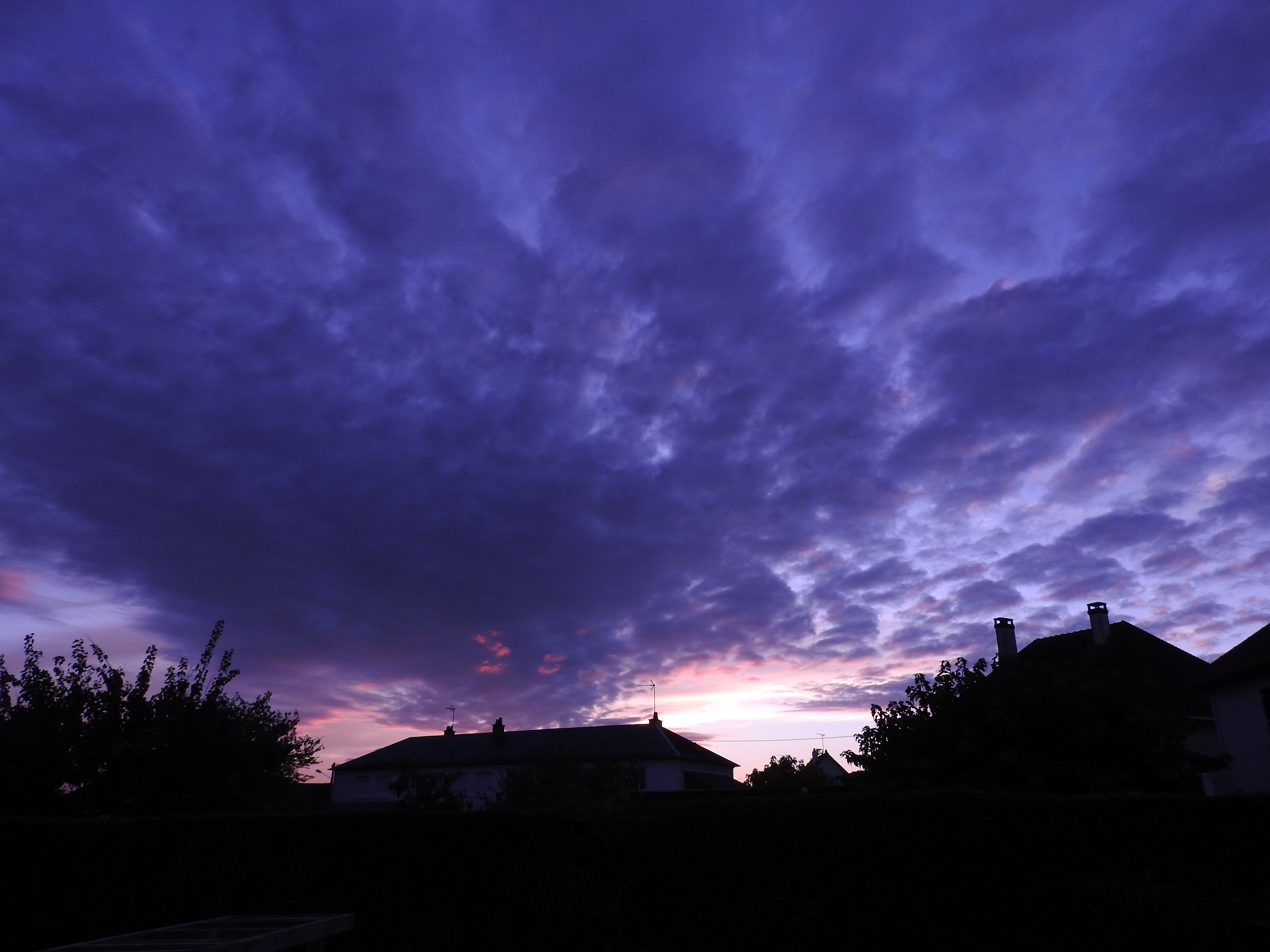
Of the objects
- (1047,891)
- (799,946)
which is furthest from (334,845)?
(1047,891)

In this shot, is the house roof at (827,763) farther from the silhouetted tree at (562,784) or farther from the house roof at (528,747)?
the silhouetted tree at (562,784)

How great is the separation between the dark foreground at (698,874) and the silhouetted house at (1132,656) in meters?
16.5

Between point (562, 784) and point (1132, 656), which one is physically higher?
point (1132, 656)

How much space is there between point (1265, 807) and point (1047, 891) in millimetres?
2801

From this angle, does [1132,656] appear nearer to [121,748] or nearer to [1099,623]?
[1099,623]

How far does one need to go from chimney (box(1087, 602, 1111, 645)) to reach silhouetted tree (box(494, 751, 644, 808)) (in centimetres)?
1930

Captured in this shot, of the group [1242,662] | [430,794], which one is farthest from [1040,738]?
[430,794]

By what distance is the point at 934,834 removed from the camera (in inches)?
394

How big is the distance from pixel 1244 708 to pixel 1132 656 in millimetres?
9634

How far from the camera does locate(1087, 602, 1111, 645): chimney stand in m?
30.2

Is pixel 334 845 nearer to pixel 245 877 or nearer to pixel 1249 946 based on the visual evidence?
pixel 245 877

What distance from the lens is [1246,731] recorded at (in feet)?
63.6

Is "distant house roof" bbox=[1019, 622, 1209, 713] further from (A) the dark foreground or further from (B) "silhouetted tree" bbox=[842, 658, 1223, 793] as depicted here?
(A) the dark foreground

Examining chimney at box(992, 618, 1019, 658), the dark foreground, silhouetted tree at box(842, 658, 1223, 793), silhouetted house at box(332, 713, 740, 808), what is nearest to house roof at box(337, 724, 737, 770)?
silhouetted house at box(332, 713, 740, 808)
